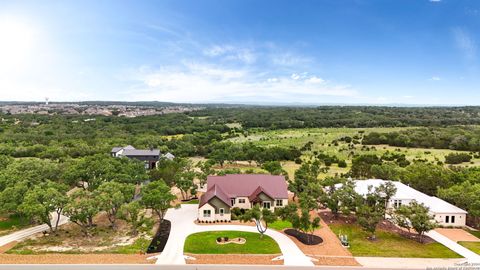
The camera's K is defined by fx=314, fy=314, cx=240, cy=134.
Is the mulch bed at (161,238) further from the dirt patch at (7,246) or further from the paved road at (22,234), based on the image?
the dirt patch at (7,246)

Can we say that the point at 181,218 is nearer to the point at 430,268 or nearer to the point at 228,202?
the point at 228,202

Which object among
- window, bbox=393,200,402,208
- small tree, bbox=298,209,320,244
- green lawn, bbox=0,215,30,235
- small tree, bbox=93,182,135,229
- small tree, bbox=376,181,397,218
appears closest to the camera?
small tree, bbox=298,209,320,244

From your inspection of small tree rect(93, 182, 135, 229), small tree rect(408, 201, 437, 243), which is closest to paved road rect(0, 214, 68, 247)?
small tree rect(93, 182, 135, 229)

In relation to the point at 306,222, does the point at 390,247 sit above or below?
below

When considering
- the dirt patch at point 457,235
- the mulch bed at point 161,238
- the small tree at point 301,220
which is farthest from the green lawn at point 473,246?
the mulch bed at point 161,238

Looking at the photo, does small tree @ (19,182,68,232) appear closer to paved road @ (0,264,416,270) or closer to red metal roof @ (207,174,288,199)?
paved road @ (0,264,416,270)

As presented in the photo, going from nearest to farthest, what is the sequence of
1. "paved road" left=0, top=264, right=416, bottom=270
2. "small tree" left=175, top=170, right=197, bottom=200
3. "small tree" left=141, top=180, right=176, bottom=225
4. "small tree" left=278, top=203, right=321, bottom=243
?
"paved road" left=0, top=264, right=416, bottom=270
"small tree" left=278, top=203, right=321, bottom=243
"small tree" left=141, top=180, right=176, bottom=225
"small tree" left=175, top=170, right=197, bottom=200

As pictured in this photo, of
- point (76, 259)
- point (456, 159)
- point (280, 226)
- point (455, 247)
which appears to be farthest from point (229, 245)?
point (456, 159)

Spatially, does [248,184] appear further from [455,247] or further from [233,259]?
[455,247]
